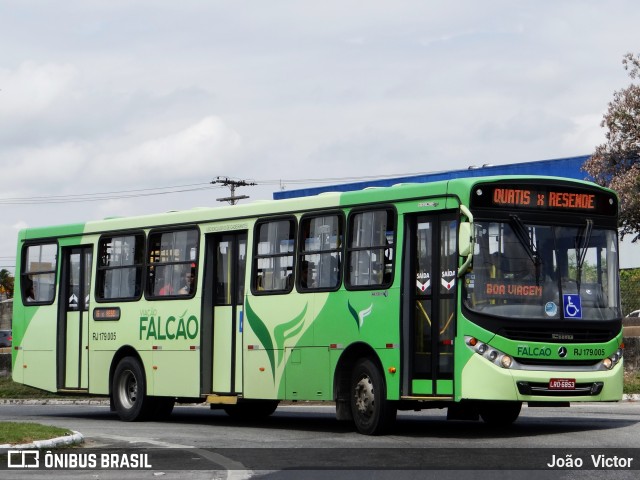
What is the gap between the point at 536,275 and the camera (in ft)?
55.0

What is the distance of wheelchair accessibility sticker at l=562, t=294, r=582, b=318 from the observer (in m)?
16.8

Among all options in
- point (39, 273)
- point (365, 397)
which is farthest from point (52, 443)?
point (39, 273)

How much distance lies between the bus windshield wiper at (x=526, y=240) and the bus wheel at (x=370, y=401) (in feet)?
8.47

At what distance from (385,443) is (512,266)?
2.74 meters

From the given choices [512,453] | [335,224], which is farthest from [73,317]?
[512,453]

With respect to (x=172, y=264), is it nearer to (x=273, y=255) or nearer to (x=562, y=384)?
(x=273, y=255)

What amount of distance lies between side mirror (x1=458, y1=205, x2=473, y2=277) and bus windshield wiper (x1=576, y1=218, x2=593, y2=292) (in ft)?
5.35

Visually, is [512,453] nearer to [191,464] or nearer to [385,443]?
[385,443]

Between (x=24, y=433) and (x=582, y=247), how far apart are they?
7607mm

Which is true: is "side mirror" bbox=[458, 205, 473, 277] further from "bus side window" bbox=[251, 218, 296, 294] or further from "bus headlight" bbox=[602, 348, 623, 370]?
"bus side window" bbox=[251, 218, 296, 294]

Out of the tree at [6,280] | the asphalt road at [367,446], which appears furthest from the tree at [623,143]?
the tree at [6,280]

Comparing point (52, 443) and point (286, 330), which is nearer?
point (52, 443)

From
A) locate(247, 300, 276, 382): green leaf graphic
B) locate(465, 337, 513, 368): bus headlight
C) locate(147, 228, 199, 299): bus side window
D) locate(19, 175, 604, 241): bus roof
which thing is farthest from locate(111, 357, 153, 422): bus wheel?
locate(465, 337, 513, 368): bus headlight

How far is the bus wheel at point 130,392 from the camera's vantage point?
22.9m
